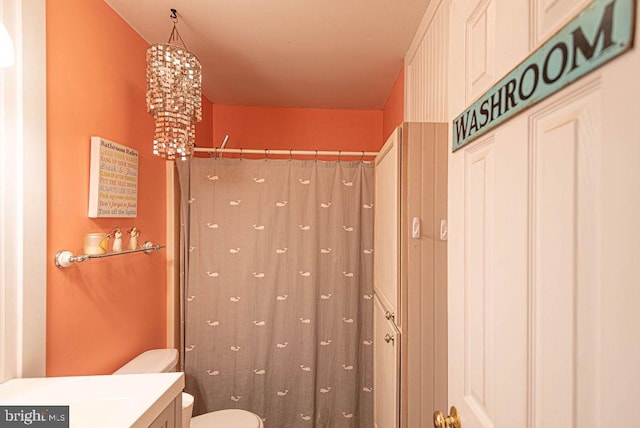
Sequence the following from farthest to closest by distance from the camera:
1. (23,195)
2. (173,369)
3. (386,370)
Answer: (173,369) → (386,370) → (23,195)

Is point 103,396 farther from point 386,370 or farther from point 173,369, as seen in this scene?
point 386,370

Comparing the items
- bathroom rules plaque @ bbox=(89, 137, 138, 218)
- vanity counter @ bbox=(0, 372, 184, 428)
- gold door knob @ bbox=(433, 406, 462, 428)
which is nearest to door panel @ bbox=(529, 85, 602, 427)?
gold door knob @ bbox=(433, 406, 462, 428)

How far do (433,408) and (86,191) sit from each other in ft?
5.62

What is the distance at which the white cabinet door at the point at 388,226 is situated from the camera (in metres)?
1.20

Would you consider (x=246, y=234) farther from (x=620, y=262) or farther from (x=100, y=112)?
(x=620, y=262)

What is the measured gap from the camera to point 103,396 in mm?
823

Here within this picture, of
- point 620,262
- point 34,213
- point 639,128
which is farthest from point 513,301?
point 34,213

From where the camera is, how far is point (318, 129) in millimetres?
2664

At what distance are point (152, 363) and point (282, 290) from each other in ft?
2.66

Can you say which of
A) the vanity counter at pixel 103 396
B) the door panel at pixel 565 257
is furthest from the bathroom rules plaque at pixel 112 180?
the door panel at pixel 565 257

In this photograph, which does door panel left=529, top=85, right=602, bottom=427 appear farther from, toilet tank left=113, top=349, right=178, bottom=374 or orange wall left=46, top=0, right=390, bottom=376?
toilet tank left=113, top=349, right=178, bottom=374

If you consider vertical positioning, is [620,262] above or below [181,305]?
above

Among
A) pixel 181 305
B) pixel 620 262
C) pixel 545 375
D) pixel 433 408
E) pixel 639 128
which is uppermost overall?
pixel 639 128
